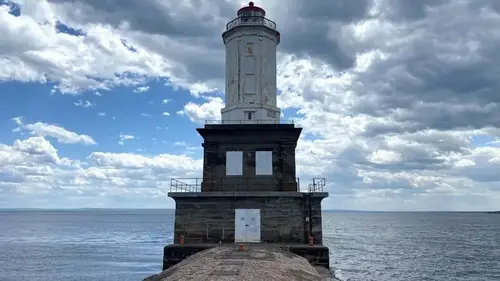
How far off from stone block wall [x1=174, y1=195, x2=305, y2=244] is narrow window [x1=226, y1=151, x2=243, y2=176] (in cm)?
198

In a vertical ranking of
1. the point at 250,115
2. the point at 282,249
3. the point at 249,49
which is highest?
the point at 249,49

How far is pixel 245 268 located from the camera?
52.5 ft

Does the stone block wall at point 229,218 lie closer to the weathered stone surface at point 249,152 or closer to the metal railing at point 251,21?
the weathered stone surface at point 249,152

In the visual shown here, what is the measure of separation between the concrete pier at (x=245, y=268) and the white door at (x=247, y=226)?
2.64 m

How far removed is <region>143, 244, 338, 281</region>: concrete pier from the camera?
49.1ft

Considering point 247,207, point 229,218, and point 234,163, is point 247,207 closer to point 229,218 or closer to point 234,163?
point 229,218

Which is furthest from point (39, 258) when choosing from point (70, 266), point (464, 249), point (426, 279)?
point (464, 249)

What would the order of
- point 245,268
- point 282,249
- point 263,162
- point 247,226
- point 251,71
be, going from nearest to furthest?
point 245,268
point 282,249
point 247,226
point 263,162
point 251,71

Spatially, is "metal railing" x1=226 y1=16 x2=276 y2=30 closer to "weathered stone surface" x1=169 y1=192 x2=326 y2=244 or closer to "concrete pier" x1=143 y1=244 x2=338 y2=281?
"weathered stone surface" x1=169 y1=192 x2=326 y2=244

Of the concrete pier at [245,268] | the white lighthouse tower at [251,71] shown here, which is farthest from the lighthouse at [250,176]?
the concrete pier at [245,268]

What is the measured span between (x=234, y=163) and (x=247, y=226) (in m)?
3.93

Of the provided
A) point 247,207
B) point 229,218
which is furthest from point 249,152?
point 229,218

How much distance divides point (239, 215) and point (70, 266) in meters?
20.1

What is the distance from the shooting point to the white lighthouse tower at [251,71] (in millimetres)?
26578
